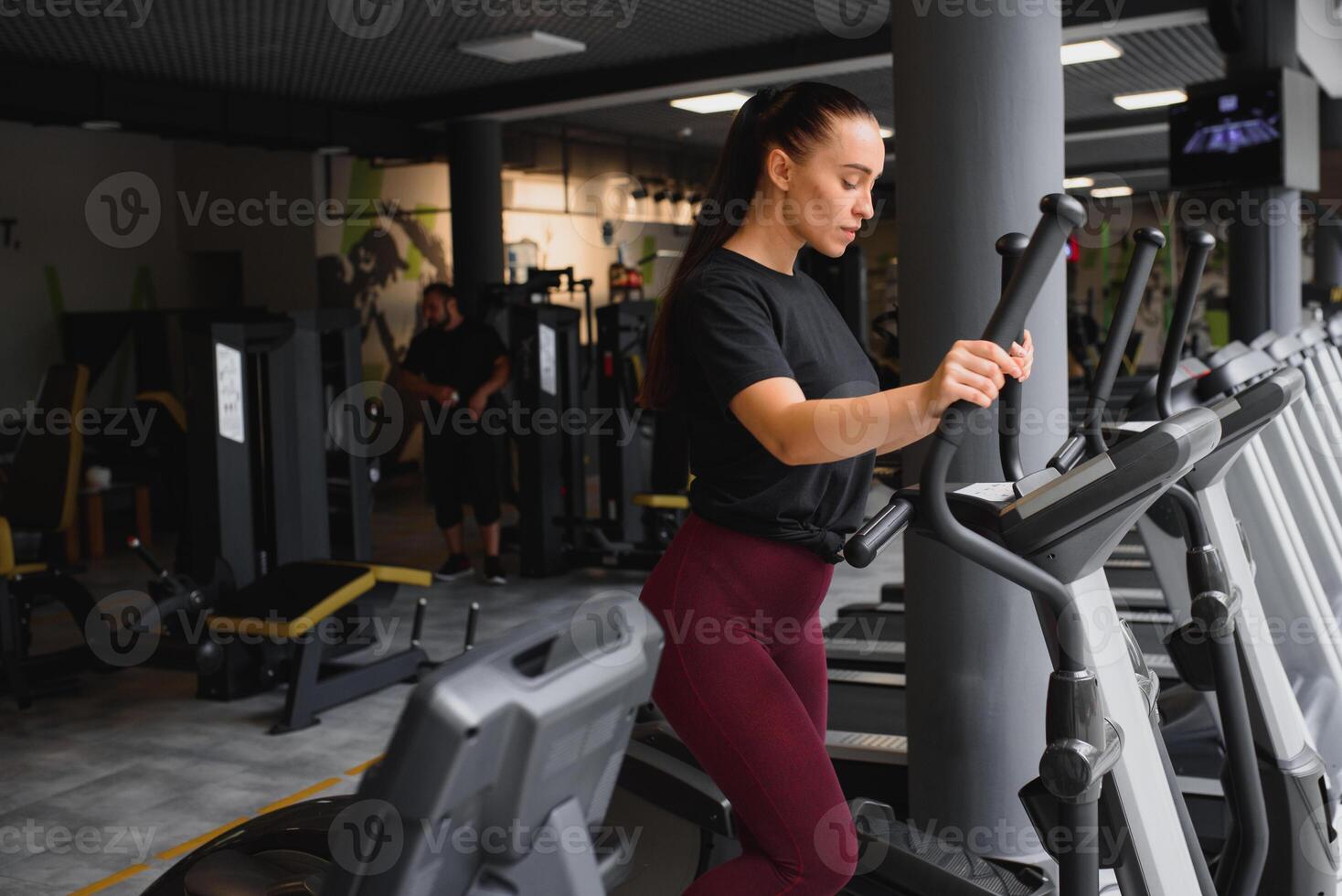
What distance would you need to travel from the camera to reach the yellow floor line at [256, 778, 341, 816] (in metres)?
3.44

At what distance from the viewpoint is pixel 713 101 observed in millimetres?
9859

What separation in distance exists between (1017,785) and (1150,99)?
990 cm

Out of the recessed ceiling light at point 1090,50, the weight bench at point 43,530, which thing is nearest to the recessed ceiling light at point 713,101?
the recessed ceiling light at point 1090,50

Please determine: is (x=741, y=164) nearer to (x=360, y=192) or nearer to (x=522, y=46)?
(x=522, y=46)

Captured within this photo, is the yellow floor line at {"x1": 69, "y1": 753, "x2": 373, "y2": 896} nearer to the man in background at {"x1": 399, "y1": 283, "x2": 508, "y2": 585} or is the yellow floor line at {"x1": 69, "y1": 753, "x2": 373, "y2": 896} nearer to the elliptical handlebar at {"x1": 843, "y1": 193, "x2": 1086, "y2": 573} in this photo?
the elliptical handlebar at {"x1": 843, "y1": 193, "x2": 1086, "y2": 573}

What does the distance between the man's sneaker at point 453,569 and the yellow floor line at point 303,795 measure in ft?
10.1

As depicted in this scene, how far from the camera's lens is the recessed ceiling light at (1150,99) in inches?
422

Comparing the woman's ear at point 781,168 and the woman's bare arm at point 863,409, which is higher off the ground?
the woman's ear at point 781,168

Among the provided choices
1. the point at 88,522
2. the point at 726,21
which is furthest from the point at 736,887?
the point at 88,522

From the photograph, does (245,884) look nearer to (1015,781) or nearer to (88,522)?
(1015,781)

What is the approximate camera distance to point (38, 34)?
6711 mm

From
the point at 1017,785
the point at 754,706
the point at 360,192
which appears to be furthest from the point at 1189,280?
the point at 360,192

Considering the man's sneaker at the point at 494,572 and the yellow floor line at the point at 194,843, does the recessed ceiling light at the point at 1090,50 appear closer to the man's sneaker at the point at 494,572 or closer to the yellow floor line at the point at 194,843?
the man's sneaker at the point at 494,572

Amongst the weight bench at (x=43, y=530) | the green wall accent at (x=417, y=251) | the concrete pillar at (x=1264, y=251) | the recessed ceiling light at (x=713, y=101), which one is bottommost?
the weight bench at (x=43, y=530)
